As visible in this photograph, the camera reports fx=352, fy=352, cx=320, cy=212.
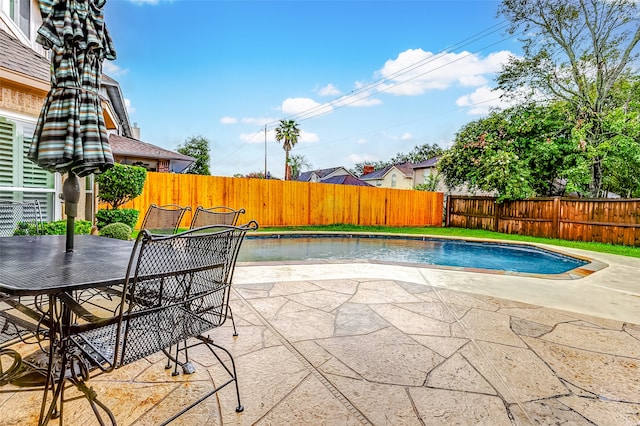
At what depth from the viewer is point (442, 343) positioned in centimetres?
253

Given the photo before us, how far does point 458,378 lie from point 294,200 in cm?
1064

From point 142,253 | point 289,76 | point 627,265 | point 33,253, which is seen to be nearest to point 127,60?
point 289,76

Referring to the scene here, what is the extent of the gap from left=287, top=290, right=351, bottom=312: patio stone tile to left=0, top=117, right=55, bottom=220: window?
3.76 metres

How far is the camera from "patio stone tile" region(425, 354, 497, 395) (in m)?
1.95

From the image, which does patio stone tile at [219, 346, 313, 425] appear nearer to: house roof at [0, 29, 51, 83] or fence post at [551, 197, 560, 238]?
house roof at [0, 29, 51, 83]

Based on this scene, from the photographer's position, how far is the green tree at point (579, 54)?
1183 centimetres

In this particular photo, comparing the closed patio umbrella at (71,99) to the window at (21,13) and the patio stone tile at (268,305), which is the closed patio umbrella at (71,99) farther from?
the window at (21,13)

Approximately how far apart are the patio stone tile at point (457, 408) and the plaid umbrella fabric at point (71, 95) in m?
2.22

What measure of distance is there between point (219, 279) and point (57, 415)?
916mm

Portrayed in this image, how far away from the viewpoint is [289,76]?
63.8 ft

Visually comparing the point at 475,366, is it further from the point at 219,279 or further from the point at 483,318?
the point at 219,279

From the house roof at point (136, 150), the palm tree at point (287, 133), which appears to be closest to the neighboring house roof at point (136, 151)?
the house roof at point (136, 150)

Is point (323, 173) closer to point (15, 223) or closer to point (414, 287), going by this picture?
point (414, 287)

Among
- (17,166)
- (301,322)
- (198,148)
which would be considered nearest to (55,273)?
(301,322)
